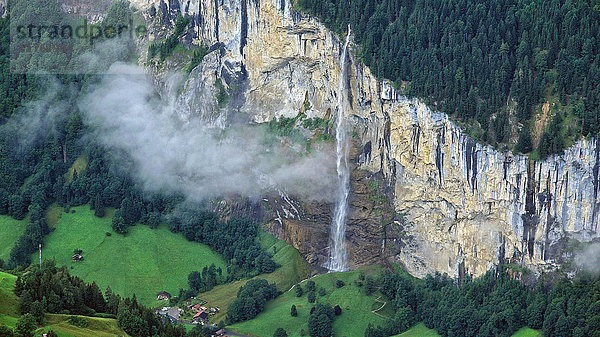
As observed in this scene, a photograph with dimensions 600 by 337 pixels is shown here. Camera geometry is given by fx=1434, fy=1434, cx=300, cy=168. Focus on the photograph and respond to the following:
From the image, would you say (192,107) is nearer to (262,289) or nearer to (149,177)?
(149,177)

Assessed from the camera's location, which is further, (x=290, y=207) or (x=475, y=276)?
(x=290, y=207)

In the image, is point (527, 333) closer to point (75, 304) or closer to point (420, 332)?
point (420, 332)

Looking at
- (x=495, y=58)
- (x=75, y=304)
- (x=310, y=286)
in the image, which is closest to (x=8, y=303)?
(x=75, y=304)

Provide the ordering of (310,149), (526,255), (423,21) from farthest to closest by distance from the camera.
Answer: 1. (310,149)
2. (423,21)
3. (526,255)

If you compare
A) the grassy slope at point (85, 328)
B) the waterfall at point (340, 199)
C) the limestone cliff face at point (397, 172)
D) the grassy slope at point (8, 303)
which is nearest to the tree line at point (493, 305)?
the limestone cliff face at point (397, 172)

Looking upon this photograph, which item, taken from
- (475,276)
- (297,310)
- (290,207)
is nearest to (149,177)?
(290,207)

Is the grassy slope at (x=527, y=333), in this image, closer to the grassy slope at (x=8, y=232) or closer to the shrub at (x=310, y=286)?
the shrub at (x=310, y=286)

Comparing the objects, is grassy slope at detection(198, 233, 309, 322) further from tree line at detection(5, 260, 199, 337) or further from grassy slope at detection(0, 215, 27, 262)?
grassy slope at detection(0, 215, 27, 262)

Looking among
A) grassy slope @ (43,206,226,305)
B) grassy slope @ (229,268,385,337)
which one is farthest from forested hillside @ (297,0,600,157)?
grassy slope @ (43,206,226,305)
